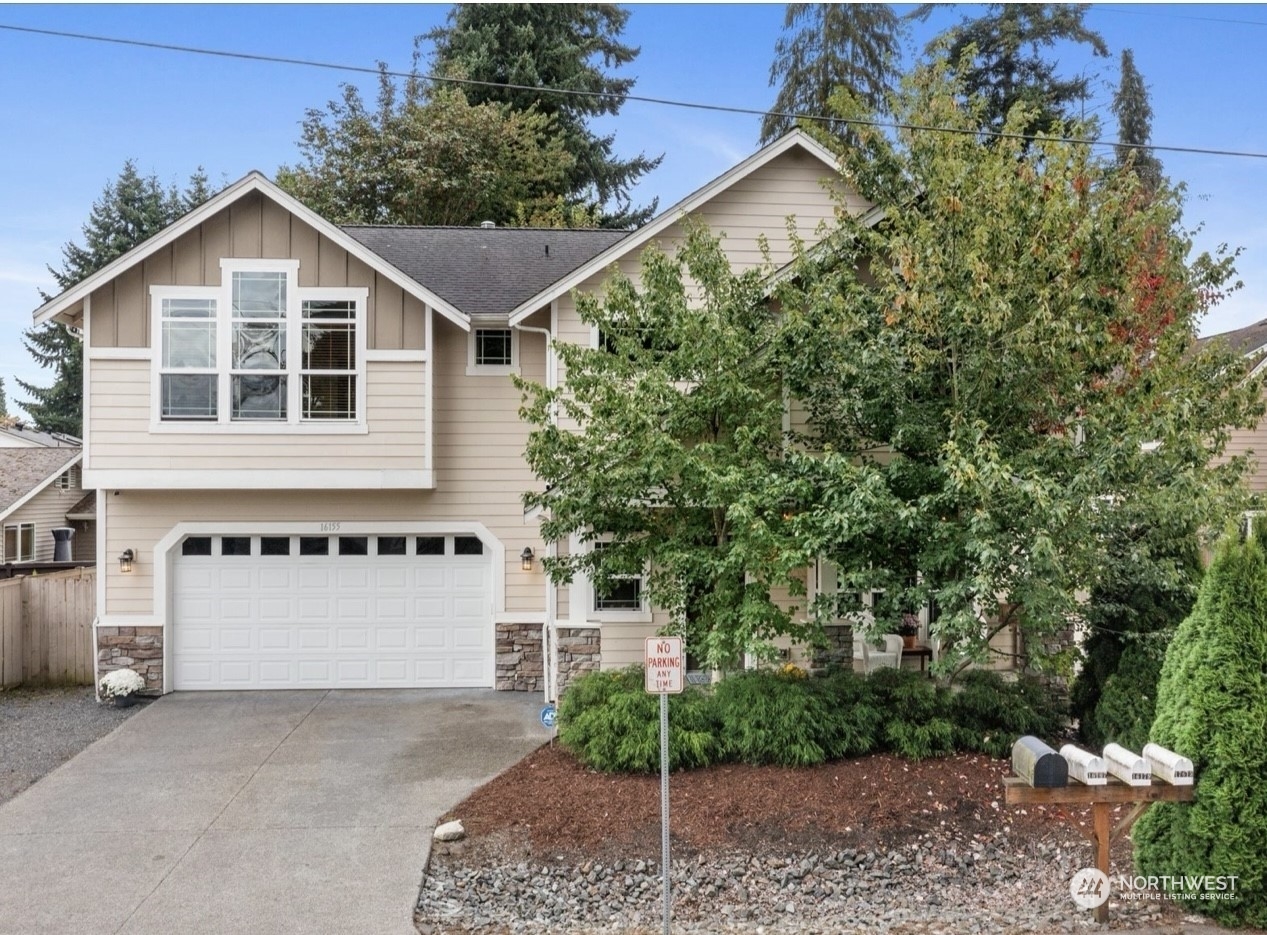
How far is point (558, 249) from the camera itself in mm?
12703

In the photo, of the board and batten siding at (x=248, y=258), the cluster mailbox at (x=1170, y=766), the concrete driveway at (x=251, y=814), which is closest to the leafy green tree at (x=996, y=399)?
the cluster mailbox at (x=1170, y=766)

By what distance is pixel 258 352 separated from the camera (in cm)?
980

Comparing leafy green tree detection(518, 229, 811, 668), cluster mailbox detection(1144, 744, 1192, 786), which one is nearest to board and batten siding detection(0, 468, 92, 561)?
leafy green tree detection(518, 229, 811, 668)

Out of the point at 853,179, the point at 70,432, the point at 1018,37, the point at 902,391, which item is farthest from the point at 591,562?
the point at 70,432

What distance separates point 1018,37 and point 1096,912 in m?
24.7

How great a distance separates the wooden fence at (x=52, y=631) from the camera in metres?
10.9

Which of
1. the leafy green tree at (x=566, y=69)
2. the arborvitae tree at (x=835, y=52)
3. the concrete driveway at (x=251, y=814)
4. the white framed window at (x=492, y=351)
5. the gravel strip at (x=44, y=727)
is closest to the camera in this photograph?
the concrete driveway at (x=251, y=814)

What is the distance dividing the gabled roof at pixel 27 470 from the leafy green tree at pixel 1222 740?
20893 mm

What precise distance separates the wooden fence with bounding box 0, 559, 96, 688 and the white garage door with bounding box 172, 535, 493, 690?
1747 mm

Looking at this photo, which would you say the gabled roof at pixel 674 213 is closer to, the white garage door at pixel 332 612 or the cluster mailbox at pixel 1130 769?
the white garage door at pixel 332 612

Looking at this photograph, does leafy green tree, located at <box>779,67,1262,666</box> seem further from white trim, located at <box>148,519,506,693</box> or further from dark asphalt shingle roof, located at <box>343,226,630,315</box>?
white trim, located at <box>148,519,506,693</box>

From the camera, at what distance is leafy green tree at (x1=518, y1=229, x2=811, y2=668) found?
732 centimetres

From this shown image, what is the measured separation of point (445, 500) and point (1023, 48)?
22261mm

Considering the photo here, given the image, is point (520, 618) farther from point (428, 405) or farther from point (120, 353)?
point (120, 353)
